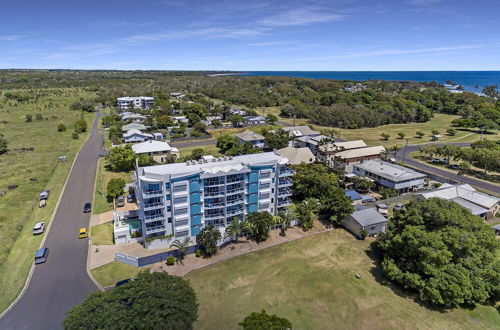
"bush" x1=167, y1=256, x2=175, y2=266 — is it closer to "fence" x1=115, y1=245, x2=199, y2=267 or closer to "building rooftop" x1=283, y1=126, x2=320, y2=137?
"fence" x1=115, y1=245, x2=199, y2=267

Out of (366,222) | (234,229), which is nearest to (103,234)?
(234,229)

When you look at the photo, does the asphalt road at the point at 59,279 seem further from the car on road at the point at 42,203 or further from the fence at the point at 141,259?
the fence at the point at 141,259

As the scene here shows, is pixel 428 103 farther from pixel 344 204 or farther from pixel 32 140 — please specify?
pixel 32 140

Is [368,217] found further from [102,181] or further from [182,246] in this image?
[102,181]

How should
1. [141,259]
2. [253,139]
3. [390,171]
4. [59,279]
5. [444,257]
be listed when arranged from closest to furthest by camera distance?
1. [444,257]
2. [59,279]
3. [141,259]
4. [390,171]
5. [253,139]

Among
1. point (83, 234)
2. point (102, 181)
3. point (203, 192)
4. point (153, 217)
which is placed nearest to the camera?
point (153, 217)

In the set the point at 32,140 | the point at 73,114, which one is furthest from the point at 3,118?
the point at 32,140
